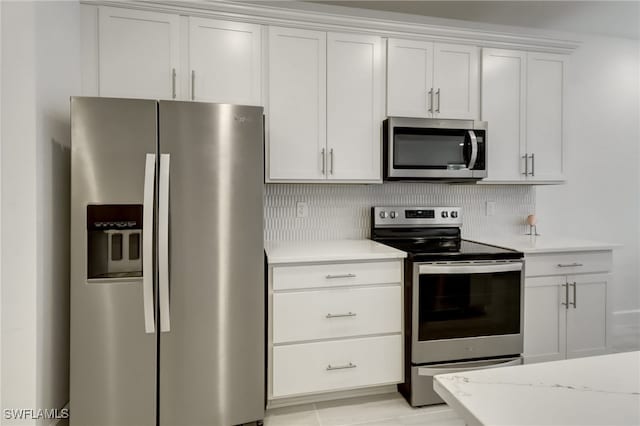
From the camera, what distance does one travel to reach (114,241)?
5.87 feet

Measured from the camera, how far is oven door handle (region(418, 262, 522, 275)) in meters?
2.12

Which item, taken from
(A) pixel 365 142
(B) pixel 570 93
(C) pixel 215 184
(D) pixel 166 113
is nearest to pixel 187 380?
(C) pixel 215 184

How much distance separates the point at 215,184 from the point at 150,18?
1.15m

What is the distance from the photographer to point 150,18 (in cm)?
212

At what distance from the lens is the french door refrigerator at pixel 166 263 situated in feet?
5.61

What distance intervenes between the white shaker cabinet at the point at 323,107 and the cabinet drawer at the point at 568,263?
119 cm

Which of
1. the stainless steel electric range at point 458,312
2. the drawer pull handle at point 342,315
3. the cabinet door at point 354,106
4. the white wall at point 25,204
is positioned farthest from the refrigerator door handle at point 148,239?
the stainless steel electric range at point 458,312

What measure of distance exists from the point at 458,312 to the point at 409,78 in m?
1.59

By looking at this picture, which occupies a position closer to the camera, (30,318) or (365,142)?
(30,318)

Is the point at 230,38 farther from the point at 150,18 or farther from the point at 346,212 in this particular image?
the point at 346,212

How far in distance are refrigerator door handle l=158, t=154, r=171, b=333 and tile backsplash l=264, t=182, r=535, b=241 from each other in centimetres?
94

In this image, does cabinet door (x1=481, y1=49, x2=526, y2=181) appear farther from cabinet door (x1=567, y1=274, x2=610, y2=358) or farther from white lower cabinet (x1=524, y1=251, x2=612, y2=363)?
cabinet door (x1=567, y1=274, x2=610, y2=358)

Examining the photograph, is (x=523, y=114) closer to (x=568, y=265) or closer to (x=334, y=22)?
(x=568, y=265)

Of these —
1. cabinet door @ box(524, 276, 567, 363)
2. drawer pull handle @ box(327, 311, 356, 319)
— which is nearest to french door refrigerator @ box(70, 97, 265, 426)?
drawer pull handle @ box(327, 311, 356, 319)
